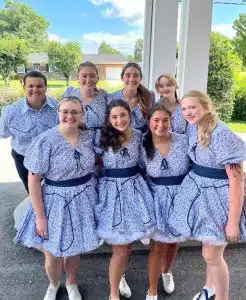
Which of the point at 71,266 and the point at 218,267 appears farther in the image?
the point at 71,266

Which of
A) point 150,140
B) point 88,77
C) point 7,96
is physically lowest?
point 150,140

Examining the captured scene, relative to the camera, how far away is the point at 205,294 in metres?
2.30

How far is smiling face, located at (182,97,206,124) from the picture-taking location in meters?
1.98

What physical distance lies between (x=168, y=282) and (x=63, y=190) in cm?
102

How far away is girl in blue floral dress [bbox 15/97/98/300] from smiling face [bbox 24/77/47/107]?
0.48 m

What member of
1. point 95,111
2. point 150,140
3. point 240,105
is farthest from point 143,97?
point 240,105

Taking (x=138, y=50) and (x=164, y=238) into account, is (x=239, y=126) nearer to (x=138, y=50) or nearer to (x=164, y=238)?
(x=138, y=50)

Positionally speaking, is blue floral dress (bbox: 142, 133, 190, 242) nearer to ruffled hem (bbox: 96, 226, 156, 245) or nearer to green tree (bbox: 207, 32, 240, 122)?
ruffled hem (bbox: 96, 226, 156, 245)

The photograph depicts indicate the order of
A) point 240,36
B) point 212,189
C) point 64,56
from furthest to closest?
point 240,36 < point 64,56 < point 212,189

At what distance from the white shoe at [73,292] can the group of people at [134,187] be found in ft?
0.49

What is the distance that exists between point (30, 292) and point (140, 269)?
2.67 ft

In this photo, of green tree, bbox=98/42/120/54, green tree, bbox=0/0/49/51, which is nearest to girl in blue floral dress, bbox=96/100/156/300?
green tree, bbox=98/42/120/54

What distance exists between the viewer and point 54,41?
177 inches

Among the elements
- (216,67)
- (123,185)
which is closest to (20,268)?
(123,185)
